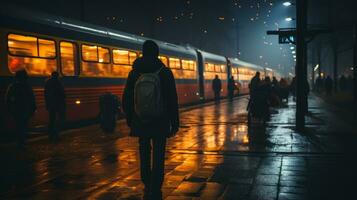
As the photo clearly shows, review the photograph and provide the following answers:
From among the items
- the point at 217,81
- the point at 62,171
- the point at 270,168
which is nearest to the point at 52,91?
the point at 62,171

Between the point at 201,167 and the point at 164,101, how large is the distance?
8.22 ft

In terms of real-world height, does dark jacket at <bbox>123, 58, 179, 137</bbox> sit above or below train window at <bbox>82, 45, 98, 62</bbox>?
below

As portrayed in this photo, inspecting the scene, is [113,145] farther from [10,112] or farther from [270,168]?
[270,168]

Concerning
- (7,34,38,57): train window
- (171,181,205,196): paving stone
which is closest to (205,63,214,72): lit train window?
(7,34,38,57): train window

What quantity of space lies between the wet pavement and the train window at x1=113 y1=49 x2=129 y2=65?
489 cm

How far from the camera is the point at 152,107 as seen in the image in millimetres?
4926

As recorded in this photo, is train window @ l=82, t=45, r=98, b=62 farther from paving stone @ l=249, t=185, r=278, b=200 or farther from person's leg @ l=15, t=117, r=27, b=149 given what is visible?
paving stone @ l=249, t=185, r=278, b=200

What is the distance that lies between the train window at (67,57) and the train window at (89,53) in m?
0.55

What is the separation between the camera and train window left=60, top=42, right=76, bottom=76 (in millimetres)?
13250

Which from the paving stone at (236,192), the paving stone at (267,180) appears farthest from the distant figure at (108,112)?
the paving stone at (236,192)

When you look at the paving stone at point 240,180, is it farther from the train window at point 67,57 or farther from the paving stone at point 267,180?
the train window at point 67,57

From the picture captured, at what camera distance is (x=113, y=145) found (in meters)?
10.0

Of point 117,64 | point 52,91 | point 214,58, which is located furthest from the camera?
point 214,58

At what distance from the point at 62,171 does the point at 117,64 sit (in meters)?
9.48
